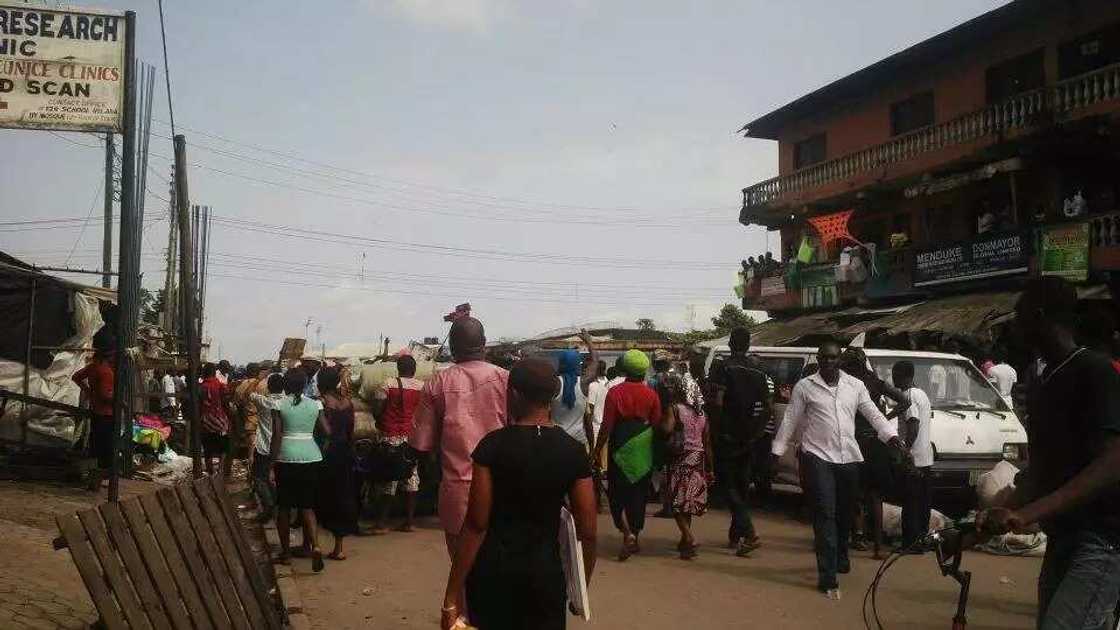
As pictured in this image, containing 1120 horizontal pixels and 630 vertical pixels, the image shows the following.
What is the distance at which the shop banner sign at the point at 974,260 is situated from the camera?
19547 millimetres

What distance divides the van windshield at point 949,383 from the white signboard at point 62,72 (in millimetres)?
8017

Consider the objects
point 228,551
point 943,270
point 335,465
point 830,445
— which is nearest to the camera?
point 228,551

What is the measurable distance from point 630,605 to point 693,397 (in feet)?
8.35

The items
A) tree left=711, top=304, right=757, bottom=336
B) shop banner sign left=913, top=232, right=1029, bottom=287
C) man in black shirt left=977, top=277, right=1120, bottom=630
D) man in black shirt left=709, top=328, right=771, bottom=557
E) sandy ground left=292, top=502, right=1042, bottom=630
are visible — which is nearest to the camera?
man in black shirt left=977, top=277, right=1120, bottom=630

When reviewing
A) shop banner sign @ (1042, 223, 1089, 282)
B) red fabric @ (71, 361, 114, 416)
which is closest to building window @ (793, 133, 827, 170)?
shop banner sign @ (1042, 223, 1089, 282)

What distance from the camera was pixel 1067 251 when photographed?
1861cm

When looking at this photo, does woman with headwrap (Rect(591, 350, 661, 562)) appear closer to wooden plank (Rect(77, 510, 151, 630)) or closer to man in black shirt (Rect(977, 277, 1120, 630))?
wooden plank (Rect(77, 510, 151, 630))

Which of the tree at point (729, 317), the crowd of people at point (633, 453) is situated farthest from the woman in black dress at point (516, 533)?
the tree at point (729, 317)

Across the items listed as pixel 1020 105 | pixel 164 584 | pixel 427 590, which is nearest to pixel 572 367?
pixel 427 590

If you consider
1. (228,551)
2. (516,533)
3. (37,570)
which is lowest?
(37,570)

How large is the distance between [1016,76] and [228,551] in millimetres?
21644

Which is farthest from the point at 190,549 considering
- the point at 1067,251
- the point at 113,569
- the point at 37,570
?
the point at 1067,251

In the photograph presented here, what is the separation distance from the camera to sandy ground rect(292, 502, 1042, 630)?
6340mm

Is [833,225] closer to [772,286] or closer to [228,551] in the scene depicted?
[772,286]
